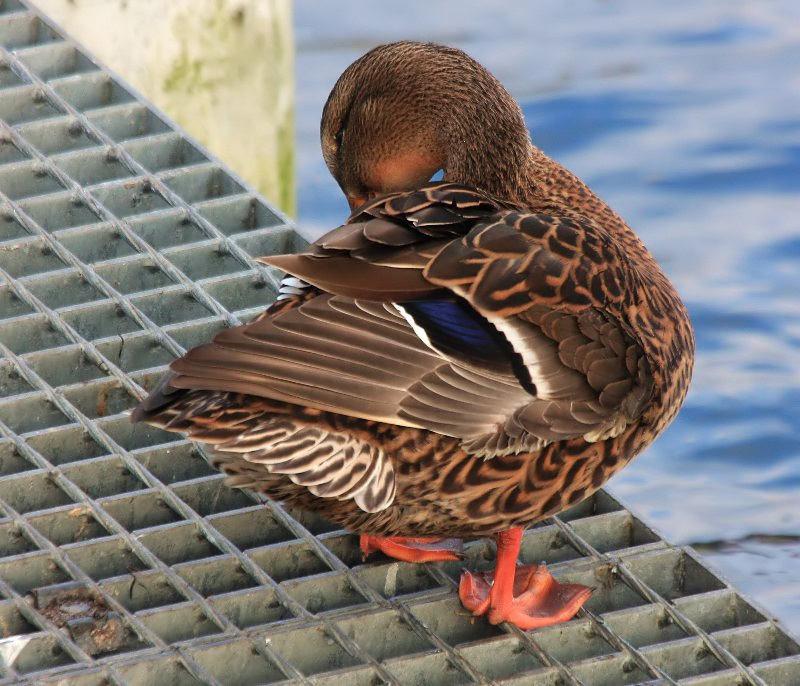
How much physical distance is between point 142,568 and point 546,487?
790 millimetres

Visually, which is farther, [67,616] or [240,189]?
[240,189]

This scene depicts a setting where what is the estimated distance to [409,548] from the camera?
3049 mm

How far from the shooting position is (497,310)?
2.85 meters

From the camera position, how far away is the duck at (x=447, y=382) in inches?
105

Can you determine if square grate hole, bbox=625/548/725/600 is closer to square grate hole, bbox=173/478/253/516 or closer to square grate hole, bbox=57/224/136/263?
square grate hole, bbox=173/478/253/516

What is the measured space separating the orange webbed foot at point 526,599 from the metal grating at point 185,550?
0.03m

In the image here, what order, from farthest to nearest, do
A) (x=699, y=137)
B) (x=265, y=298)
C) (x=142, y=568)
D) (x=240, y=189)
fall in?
1. (x=699, y=137)
2. (x=240, y=189)
3. (x=265, y=298)
4. (x=142, y=568)

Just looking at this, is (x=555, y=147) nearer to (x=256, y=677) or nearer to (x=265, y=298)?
(x=265, y=298)

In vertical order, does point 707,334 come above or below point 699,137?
below

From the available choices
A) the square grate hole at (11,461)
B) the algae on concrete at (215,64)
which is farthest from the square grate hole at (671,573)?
the algae on concrete at (215,64)

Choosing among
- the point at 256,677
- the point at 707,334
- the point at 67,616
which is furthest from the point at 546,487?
the point at 707,334

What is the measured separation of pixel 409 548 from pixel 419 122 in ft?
3.66

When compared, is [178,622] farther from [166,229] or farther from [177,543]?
[166,229]

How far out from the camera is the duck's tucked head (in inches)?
142
